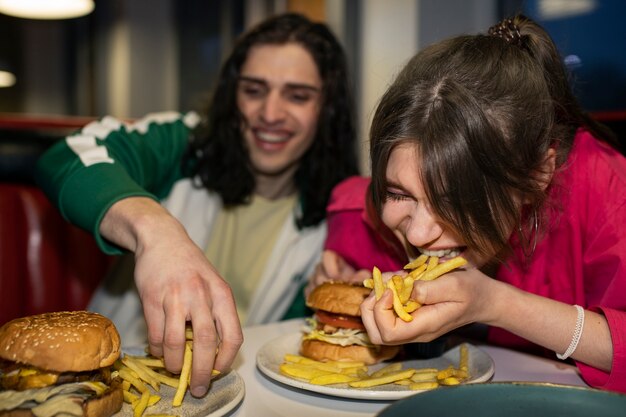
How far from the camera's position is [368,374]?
A: 1483mm

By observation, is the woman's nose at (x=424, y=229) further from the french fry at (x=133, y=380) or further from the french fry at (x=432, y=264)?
the french fry at (x=133, y=380)

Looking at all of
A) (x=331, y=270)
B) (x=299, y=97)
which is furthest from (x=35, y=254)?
(x=331, y=270)

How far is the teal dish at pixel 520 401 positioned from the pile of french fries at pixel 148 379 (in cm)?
52

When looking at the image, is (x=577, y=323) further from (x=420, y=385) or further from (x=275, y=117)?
(x=275, y=117)

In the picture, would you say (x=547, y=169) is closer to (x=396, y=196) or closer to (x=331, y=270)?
(x=396, y=196)

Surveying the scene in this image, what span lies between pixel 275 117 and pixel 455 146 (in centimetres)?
126

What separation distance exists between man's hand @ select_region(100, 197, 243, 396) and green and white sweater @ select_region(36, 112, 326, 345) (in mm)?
843

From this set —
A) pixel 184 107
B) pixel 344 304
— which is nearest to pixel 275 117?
pixel 344 304

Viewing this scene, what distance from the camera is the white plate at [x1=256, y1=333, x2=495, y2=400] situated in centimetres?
125

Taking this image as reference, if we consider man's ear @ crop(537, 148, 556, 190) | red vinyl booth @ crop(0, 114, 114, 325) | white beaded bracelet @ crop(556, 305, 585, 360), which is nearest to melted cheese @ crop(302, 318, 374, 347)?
white beaded bracelet @ crop(556, 305, 585, 360)

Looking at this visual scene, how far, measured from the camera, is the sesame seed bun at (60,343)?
43.2 inches

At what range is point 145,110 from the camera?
7.80 metres

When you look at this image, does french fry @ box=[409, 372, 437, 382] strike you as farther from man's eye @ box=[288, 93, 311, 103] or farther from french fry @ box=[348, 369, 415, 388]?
man's eye @ box=[288, 93, 311, 103]

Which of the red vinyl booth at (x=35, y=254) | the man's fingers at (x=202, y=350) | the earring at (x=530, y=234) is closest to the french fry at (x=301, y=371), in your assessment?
the man's fingers at (x=202, y=350)
